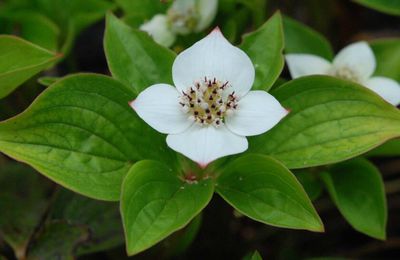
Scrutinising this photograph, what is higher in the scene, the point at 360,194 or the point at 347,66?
the point at 347,66

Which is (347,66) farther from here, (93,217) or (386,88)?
(93,217)

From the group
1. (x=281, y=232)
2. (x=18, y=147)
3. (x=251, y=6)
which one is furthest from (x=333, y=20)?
(x=18, y=147)

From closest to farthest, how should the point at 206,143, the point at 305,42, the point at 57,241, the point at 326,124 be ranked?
1. the point at 206,143
2. the point at 326,124
3. the point at 57,241
4. the point at 305,42

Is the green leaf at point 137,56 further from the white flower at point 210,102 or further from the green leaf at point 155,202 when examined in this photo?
the green leaf at point 155,202

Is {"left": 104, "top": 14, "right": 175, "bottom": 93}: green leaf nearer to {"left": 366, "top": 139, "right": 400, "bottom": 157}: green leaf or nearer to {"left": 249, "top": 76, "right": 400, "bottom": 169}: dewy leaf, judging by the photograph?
{"left": 249, "top": 76, "right": 400, "bottom": 169}: dewy leaf

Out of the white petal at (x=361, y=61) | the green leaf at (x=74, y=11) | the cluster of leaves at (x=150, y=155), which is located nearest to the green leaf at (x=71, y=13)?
the green leaf at (x=74, y=11)

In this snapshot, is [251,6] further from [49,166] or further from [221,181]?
[49,166]

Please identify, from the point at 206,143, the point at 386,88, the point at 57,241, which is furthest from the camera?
the point at 386,88

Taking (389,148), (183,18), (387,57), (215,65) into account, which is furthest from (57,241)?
(387,57)
